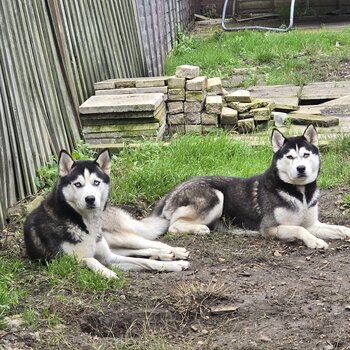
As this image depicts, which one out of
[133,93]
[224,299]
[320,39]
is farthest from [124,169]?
[320,39]

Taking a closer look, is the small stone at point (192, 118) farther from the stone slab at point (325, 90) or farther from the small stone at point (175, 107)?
the stone slab at point (325, 90)

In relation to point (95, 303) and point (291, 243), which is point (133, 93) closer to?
point (291, 243)

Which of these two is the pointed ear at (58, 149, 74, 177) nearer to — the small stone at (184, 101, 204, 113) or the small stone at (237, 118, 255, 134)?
the small stone at (184, 101, 204, 113)

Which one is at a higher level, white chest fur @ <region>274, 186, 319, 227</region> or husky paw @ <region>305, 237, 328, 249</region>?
white chest fur @ <region>274, 186, 319, 227</region>

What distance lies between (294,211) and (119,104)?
3.08 m

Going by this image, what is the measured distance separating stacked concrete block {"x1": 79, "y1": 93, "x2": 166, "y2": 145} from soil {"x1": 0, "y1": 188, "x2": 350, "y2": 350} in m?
2.98

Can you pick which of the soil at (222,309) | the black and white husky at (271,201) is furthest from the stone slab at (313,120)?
the soil at (222,309)

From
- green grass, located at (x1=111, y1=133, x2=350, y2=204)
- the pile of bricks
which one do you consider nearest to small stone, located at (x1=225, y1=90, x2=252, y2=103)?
the pile of bricks

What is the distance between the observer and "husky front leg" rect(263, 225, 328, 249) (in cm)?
669

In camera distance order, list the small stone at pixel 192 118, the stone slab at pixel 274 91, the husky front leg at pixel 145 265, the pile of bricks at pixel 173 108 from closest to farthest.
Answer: the husky front leg at pixel 145 265 → the pile of bricks at pixel 173 108 → the small stone at pixel 192 118 → the stone slab at pixel 274 91

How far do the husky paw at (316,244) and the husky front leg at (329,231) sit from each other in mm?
273

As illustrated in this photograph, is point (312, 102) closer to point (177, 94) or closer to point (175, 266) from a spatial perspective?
point (177, 94)

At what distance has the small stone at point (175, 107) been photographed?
10.4 meters

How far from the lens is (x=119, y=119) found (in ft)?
30.9
